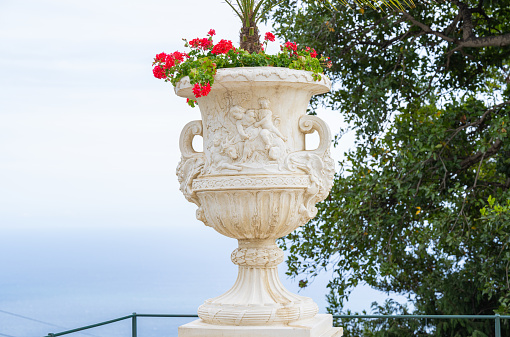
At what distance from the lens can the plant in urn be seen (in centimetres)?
378

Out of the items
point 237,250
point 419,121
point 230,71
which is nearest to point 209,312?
point 237,250

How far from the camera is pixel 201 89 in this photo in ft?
12.2

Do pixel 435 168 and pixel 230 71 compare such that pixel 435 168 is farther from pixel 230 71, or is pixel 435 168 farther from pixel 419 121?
pixel 230 71

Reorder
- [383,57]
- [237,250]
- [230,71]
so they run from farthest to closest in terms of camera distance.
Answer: [383,57], [237,250], [230,71]

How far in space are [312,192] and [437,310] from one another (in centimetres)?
378

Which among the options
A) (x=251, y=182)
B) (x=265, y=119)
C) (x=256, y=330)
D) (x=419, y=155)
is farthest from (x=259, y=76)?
(x=419, y=155)

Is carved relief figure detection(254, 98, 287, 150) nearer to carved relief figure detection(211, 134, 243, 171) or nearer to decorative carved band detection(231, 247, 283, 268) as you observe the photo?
carved relief figure detection(211, 134, 243, 171)

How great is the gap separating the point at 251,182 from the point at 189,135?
632 mm

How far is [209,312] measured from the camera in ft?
12.8

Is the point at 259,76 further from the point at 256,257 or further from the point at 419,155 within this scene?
the point at 419,155

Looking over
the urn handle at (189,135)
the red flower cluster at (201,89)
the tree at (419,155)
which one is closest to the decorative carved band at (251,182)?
the urn handle at (189,135)

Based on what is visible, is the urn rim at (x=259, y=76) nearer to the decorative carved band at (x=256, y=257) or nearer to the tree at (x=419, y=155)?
the decorative carved band at (x=256, y=257)

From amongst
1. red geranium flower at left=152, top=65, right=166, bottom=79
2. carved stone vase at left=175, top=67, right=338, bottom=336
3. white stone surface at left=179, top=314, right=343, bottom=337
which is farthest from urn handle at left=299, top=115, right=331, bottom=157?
white stone surface at left=179, top=314, right=343, bottom=337

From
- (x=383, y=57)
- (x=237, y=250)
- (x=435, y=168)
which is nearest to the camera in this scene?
(x=237, y=250)
